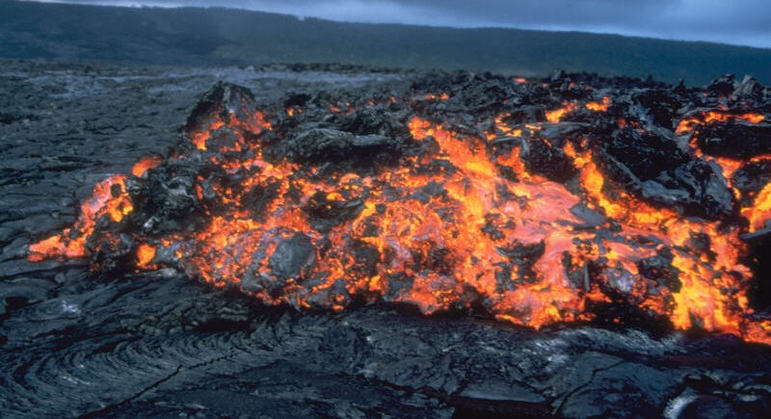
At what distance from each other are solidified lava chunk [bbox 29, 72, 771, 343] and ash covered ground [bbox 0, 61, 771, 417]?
10.3 inches

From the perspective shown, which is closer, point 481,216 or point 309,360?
point 309,360

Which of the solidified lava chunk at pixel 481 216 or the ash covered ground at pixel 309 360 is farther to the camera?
the solidified lava chunk at pixel 481 216

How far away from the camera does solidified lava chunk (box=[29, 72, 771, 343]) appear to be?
3930mm

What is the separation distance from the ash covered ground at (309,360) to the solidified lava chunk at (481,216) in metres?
Answer: 0.26

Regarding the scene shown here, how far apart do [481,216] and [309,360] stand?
239 centimetres

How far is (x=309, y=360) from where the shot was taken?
328 cm

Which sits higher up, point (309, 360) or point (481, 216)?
point (481, 216)

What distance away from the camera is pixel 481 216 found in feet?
15.2

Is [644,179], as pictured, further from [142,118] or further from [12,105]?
[12,105]

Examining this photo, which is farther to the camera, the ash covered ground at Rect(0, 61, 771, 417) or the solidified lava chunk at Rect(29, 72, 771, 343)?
the solidified lava chunk at Rect(29, 72, 771, 343)

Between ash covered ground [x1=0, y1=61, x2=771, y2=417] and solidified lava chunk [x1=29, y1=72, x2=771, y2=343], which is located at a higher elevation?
solidified lava chunk [x1=29, y1=72, x2=771, y2=343]

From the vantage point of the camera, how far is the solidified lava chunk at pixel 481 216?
393 centimetres

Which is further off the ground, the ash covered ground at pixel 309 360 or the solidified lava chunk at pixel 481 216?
the solidified lava chunk at pixel 481 216

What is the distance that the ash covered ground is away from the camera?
2.83 meters
